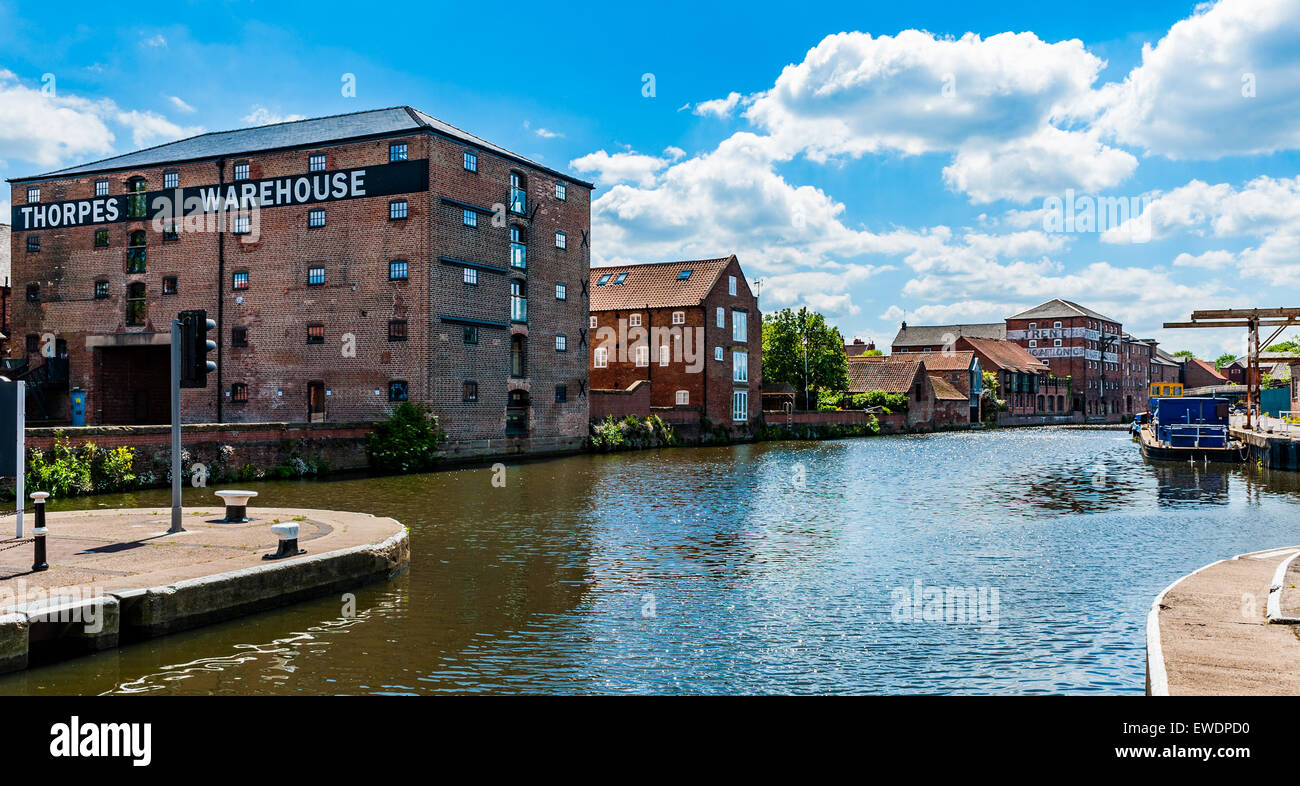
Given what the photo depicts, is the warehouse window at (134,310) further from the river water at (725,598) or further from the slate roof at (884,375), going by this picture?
the slate roof at (884,375)

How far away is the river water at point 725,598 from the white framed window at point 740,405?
3401 cm

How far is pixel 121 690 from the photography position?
7.96 metres

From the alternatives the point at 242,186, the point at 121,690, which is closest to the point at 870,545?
the point at 121,690

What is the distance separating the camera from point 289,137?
41.6 m

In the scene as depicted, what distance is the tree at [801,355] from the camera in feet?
242

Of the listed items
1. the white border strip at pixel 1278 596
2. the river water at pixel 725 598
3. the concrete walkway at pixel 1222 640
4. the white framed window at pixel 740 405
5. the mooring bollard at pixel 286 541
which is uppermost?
the white framed window at pixel 740 405

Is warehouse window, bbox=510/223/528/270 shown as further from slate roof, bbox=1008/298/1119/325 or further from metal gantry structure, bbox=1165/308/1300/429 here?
slate roof, bbox=1008/298/1119/325

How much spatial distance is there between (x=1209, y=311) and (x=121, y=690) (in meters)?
58.8

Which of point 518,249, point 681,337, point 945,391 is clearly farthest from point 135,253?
point 945,391

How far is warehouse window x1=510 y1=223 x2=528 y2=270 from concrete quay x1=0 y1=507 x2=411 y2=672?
28636 mm

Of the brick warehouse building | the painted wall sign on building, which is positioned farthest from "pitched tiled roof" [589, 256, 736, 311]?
the painted wall sign on building

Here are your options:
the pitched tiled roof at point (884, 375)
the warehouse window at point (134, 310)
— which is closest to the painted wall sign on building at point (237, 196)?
the warehouse window at point (134, 310)
